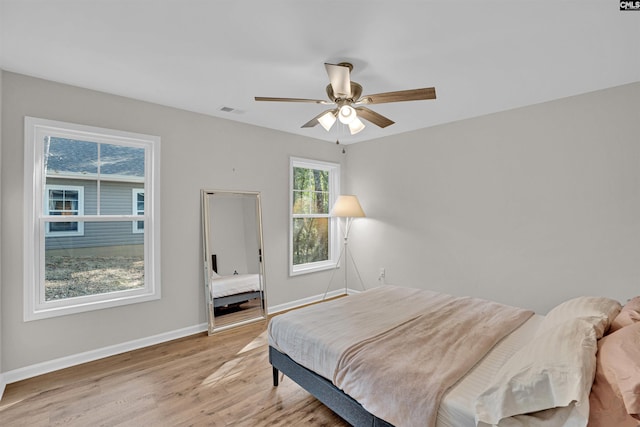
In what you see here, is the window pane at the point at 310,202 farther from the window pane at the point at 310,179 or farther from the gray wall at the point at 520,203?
the gray wall at the point at 520,203

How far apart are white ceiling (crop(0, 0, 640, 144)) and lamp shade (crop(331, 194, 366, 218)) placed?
1.86 m

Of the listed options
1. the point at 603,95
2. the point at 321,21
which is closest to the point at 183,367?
the point at 321,21

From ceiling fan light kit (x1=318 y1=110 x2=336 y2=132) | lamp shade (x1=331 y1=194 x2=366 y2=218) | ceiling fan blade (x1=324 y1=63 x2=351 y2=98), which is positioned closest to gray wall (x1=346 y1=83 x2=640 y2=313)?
lamp shade (x1=331 y1=194 x2=366 y2=218)

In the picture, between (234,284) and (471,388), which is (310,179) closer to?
(234,284)

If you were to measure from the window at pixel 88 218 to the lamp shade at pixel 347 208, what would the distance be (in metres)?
2.36

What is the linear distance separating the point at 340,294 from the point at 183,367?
2.89 meters

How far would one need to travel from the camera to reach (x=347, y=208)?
461 cm

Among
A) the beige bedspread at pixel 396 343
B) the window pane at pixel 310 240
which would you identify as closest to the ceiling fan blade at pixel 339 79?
the beige bedspread at pixel 396 343

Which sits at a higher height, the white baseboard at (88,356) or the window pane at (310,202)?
the window pane at (310,202)

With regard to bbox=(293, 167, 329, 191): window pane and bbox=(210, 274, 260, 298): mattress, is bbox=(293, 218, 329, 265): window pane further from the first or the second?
bbox=(210, 274, 260, 298): mattress

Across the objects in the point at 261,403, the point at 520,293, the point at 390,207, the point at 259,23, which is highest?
the point at 259,23

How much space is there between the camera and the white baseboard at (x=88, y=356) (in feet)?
8.60

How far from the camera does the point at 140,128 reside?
329 cm

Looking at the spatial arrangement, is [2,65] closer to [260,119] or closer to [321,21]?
[260,119]
